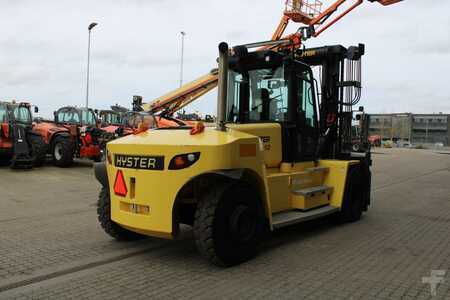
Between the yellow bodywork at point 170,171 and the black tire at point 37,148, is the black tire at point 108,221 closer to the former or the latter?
the yellow bodywork at point 170,171

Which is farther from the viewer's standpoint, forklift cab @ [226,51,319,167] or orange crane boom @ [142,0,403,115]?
orange crane boom @ [142,0,403,115]

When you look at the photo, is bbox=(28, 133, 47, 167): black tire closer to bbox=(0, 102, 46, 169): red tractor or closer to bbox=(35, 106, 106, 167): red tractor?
bbox=(0, 102, 46, 169): red tractor

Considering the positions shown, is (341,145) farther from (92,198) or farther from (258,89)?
(92,198)

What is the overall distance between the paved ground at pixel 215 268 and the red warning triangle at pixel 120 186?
0.79m

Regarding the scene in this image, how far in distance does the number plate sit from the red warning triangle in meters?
0.12

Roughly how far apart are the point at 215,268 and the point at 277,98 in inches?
109

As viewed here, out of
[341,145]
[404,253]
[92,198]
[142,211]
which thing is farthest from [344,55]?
[92,198]

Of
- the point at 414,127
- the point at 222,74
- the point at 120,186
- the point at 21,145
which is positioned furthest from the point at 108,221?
the point at 414,127

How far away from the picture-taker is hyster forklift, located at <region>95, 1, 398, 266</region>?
5.05 m

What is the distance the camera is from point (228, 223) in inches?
205

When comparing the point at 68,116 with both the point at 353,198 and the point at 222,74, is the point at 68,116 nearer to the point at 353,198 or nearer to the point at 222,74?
the point at 353,198

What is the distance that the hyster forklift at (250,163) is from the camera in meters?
5.05

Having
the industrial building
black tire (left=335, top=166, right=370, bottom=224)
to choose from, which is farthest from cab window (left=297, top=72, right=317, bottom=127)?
the industrial building

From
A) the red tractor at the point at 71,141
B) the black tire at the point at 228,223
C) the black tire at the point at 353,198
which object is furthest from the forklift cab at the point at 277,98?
the red tractor at the point at 71,141
